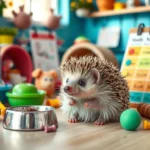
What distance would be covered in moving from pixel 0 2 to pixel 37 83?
572mm

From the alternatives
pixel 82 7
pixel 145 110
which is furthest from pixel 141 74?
pixel 82 7

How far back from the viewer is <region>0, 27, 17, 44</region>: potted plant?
1.91 m

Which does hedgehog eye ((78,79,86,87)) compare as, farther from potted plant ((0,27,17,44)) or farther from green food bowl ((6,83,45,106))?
potted plant ((0,27,17,44))

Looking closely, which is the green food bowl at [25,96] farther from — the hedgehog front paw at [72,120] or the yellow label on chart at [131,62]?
the yellow label on chart at [131,62]

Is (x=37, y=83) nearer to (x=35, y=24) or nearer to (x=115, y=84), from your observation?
(x=35, y=24)

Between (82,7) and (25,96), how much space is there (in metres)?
1.22

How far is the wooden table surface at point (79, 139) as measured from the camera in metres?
0.81

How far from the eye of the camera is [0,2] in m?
1.98

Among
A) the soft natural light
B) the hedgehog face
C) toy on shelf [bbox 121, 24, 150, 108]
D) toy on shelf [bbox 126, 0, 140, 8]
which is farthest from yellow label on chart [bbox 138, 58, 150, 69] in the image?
the soft natural light

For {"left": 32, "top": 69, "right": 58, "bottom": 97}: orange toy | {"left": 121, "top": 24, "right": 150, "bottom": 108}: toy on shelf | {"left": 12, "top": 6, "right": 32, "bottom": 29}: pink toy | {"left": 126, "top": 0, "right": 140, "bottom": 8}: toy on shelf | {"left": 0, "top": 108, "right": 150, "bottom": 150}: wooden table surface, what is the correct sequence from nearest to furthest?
{"left": 0, "top": 108, "right": 150, "bottom": 150}: wooden table surface, {"left": 121, "top": 24, "right": 150, "bottom": 108}: toy on shelf, {"left": 32, "top": 69, "right": 58, "bottom": 97}: orange toy, {"left": 12, "top": 6, "right": 32, "bottom": 29}: pink toy, {"left": 126, "top": 0, "right": 140, "bottom": 8}: toy on shelf

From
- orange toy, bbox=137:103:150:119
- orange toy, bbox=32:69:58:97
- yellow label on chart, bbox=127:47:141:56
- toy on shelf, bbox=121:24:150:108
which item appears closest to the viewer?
orange toy, bbox=137:103:150:119

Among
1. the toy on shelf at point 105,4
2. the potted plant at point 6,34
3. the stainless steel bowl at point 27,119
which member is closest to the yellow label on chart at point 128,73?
the stainless steel bowl at point 27,119

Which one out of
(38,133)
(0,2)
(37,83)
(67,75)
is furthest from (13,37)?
(38,133)

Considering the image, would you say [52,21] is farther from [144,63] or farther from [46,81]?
[144,63]
